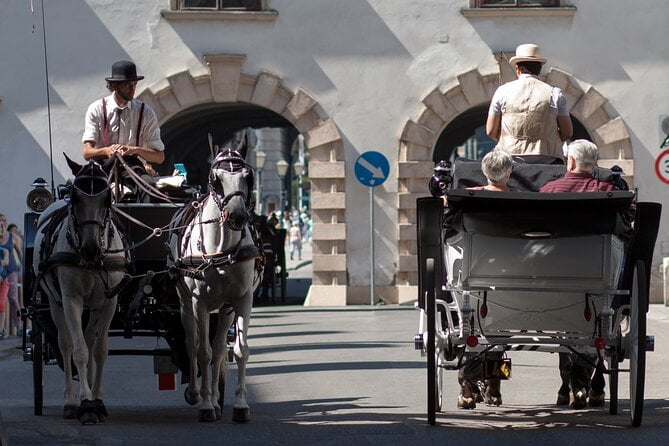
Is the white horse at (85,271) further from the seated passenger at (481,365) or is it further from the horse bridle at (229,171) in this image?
the seated passenger at (481,365)

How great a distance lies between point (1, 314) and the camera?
2225cm

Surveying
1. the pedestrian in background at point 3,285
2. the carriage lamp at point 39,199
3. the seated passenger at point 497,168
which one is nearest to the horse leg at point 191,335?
the carriage lamp at point 39,199

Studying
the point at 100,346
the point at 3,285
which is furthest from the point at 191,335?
the point at 3,285

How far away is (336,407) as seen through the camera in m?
12.4

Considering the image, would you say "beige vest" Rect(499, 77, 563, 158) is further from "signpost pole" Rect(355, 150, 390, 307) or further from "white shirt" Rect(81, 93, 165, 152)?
"signpost pole" Rect(355, 150, 390, 307)

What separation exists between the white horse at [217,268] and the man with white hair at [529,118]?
2.12 meters

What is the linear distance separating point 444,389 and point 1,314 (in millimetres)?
10102

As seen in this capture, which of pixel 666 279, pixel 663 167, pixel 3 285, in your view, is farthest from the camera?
pixel 666 279

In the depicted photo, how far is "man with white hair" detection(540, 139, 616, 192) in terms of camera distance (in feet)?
36.0

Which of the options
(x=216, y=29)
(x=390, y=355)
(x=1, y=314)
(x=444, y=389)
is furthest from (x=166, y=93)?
(x=444, y=389)

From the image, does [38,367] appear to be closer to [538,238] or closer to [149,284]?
[149,284]

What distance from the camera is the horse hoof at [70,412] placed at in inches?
461

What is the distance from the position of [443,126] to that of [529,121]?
15.8 meters

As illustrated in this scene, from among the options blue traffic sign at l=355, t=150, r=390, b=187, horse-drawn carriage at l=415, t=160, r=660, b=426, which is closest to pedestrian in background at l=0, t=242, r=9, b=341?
blue traffic sign at l=355, t=150, r=390, b=187
